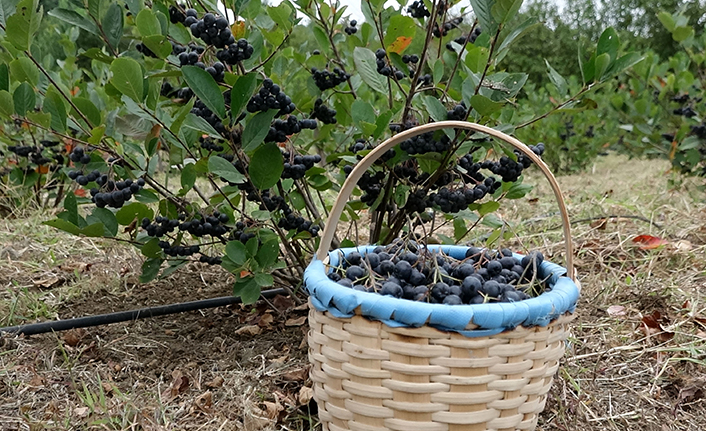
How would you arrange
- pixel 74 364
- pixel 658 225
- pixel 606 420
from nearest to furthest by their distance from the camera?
pixel 606 420 < pixel 74 364 < pixel 658 225

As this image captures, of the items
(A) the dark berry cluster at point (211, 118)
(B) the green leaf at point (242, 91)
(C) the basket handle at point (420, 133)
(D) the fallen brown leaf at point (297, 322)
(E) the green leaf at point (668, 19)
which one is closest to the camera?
(C) the basket handle at point (420, 133)

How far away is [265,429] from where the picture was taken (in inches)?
49.7

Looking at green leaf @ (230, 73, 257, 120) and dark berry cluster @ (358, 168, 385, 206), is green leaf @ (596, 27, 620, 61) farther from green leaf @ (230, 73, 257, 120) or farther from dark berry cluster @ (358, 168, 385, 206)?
green leaf @ (230, 73, 257, 120)

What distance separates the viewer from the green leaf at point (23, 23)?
1228 millimetres

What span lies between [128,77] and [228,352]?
0.81 meters

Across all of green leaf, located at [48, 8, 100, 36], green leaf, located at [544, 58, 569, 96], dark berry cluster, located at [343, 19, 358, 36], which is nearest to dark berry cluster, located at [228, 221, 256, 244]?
green leaf, located at [48, 8, 100, 36]

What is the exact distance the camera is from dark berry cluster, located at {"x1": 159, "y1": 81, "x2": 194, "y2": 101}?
4.71ft

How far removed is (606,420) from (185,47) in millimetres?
1390

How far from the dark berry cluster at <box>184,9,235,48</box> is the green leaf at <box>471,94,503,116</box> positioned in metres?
0.53

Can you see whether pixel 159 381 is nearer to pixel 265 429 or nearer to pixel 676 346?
pixel 265 429

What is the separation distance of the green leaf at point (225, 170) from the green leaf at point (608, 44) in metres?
0.88

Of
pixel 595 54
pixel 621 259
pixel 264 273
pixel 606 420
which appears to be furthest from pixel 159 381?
pixel 621 259

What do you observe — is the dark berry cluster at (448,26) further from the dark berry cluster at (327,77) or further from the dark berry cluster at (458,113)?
the dark berry cluster at (458,113)

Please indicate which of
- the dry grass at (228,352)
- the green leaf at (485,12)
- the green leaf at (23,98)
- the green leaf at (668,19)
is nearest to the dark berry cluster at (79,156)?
the green leaf at (23,98)
